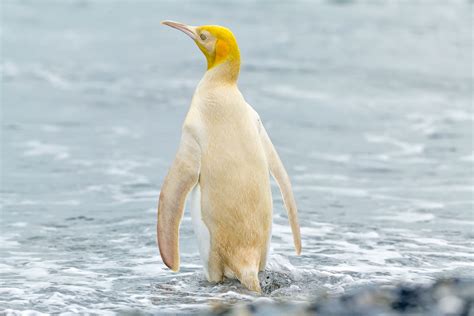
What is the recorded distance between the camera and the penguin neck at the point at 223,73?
6.18 meters

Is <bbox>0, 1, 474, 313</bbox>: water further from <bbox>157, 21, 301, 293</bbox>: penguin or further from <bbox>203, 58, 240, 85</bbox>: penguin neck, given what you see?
<bbox>203, 58, 240, 85</bbox>: penguin neck

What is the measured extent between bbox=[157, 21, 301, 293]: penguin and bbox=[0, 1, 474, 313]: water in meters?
0.21

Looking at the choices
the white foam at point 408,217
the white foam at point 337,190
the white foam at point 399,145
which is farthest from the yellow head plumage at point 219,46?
the white foam at point 399,145

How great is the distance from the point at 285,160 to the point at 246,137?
464cm

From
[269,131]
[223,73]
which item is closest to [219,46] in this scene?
[223,73]

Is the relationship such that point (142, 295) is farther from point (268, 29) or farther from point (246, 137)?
point (268, 29)

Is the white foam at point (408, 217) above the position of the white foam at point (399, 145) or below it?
above

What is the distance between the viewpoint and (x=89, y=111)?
1317cm

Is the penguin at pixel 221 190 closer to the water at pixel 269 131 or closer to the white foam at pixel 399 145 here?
the water at pixel 269 131

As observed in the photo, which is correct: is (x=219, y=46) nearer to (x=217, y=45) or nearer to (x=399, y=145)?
(x=217, y=45)

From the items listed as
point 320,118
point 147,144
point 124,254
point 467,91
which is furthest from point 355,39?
point 124,254

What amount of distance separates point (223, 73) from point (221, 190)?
68 cm

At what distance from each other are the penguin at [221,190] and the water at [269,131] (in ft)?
0.70

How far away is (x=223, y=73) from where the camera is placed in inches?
244
